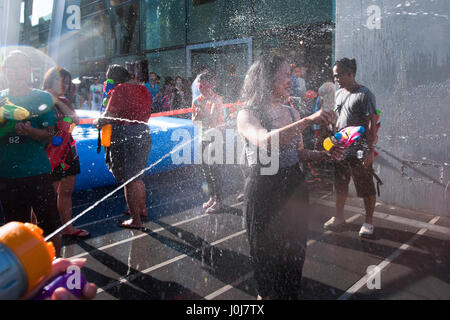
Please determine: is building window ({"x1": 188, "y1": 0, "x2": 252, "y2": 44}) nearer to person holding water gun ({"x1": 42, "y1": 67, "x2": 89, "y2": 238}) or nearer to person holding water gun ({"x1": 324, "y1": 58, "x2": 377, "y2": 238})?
person holding water gun ({"x1": 324, "y1": 58, "x2": 377, "y2": 238})

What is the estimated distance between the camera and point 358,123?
3.97m

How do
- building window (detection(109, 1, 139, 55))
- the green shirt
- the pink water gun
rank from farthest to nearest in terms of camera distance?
building window (detection(109, 1, 139, 55))
the green shirt
the pink water gun

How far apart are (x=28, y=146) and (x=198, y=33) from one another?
13.3 m

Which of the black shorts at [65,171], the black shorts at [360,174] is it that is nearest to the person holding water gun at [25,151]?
the black shorts at [65,171]

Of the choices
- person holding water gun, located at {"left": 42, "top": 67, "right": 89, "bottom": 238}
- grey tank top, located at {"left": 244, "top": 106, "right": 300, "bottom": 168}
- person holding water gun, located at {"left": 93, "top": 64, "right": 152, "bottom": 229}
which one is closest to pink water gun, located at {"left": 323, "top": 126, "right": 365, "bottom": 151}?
grey tank top, located at {"left": 244, "top": 106, "right": 300, "bottom": 168}

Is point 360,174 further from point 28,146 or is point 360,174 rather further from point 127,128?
point 28,146

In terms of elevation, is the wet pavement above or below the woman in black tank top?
below

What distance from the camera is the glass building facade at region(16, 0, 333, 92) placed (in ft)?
37.9

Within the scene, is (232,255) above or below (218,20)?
below

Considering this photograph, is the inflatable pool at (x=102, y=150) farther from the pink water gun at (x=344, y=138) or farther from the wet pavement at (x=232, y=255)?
the pink water gun at (x=344, y=138)

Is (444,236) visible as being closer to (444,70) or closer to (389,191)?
(389,191)

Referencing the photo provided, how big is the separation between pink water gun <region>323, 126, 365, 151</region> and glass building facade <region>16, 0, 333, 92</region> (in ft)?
28.2

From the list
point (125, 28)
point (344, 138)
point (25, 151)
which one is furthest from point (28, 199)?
point (125, 28)
